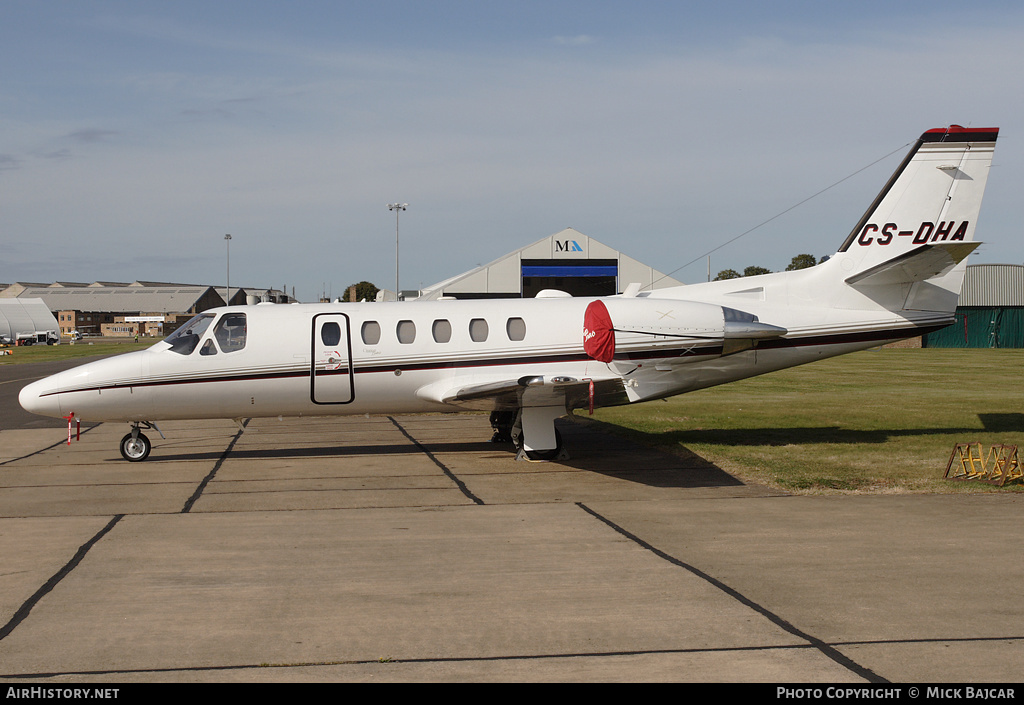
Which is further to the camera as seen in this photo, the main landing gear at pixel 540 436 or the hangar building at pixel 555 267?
the hangar building at pixel 555 267

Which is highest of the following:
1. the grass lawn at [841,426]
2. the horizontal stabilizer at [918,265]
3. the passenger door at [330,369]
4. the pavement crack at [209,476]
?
the horizontal stabilizer at [918,265]

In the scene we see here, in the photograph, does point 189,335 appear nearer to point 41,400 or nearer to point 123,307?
point 41,400

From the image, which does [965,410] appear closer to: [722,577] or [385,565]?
[722,577]

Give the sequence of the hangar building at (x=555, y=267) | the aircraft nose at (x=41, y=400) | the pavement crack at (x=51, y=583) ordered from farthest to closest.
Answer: the hangar building at (x=555, y=267) < the aircraft nose at (x=41, y=400) < the pavement crack at (x=51, y=583)

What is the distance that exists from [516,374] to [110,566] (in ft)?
26.1

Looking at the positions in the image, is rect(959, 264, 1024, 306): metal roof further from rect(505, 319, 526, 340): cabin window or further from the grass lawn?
rect(505, 319, 526, 340): cabin window

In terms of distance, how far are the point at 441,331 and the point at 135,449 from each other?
5893 millimetres

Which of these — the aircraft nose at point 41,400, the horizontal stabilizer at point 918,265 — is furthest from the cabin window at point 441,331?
the horizontal stabilizer at point 918,265

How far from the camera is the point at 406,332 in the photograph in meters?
15.1

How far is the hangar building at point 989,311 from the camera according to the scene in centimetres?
6212

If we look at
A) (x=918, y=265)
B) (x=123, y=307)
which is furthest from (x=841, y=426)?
(x=123, y=307)

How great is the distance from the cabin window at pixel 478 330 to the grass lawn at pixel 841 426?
433cm

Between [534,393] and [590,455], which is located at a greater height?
[534,393]

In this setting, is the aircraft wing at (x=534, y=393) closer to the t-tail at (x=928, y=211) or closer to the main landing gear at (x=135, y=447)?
the main landing gear at (x=135, y=447)
